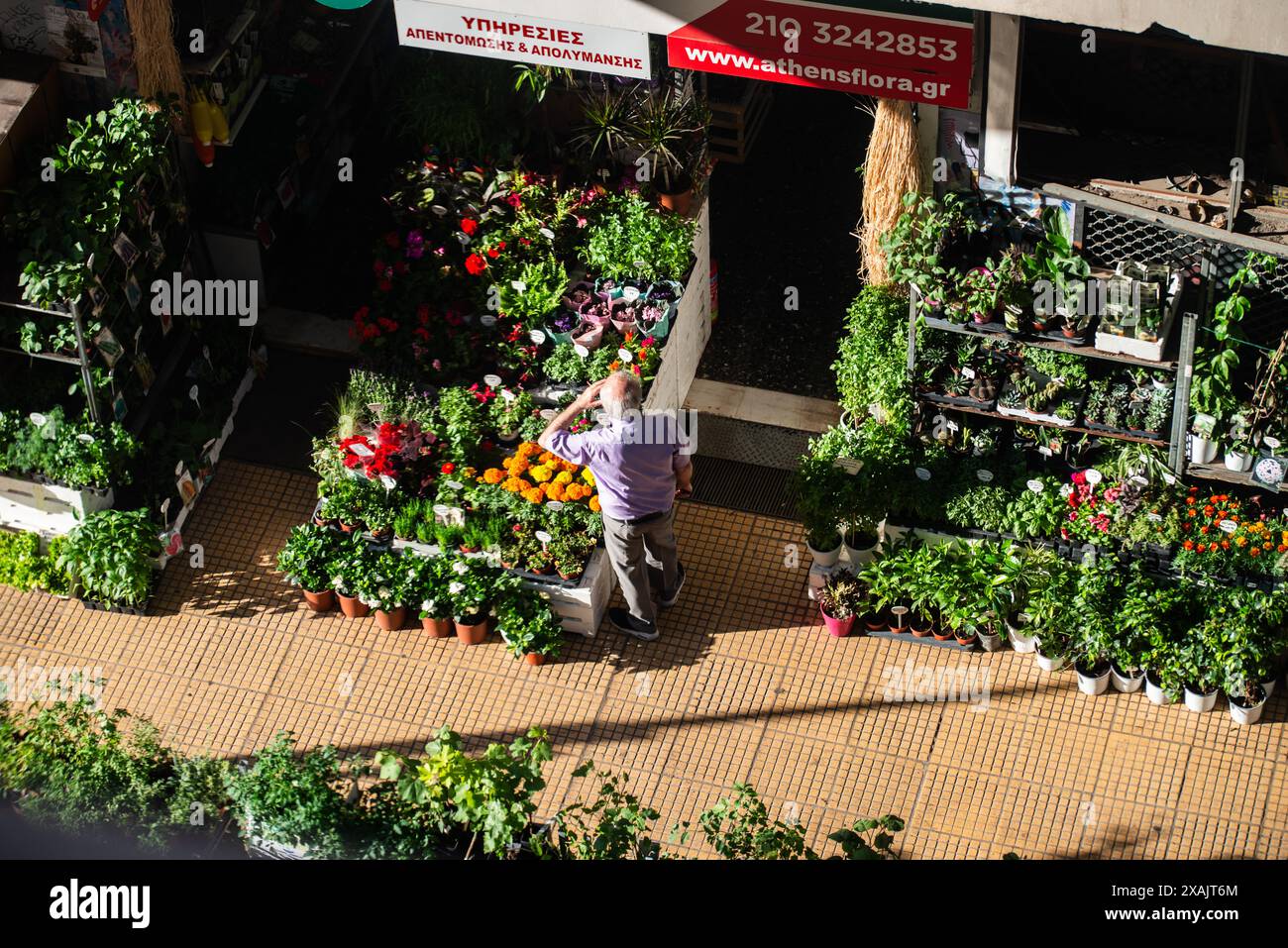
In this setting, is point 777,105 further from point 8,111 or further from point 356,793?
point 356,793

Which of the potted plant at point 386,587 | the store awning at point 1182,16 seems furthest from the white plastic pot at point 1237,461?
the potted plant at point 386,587

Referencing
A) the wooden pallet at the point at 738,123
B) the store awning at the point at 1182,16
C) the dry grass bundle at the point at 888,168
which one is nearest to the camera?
the store awning at the point at 1182,16

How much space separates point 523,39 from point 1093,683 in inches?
208

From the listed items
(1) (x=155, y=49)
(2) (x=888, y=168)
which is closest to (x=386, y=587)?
(1) (x=155, y=49)

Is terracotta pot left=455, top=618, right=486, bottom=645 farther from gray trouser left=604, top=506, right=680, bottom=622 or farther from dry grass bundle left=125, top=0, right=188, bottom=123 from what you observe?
dry grass bundle left=125, top=0, right=188, bottom=123

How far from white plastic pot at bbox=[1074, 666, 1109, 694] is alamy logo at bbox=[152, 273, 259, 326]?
6.09 meters

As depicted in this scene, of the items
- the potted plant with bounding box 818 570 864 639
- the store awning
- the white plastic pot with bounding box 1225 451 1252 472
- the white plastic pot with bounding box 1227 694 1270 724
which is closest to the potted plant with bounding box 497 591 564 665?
the potted plant with bounding box 818 570 864 639

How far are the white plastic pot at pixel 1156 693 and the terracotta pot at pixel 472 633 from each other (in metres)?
4.11

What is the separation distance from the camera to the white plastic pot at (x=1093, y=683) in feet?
40.2

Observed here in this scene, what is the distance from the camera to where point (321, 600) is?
42.5 ft

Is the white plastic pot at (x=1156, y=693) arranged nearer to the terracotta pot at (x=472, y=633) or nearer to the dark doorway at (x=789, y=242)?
the dark doorway at (x=789, y=242)

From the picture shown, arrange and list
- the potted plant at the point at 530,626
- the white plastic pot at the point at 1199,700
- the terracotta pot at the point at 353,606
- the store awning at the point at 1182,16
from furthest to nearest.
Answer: the terracotta pot at the point at 353,606, the potted plant at the point at 530,626, the white plastic pot at the point at 1199,700, the store awning at the point at 1182,16

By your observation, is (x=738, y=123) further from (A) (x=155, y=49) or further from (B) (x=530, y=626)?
Answer: (B) (x=530, y=626)

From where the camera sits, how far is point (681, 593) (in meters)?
13.1
